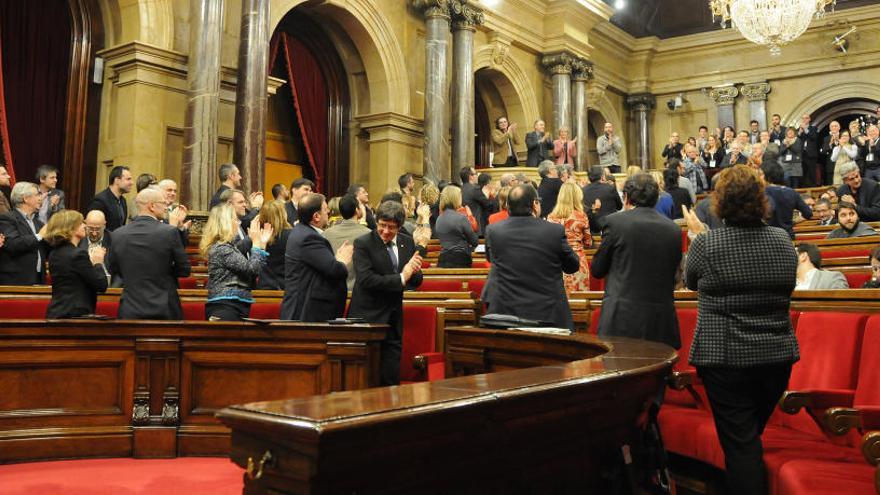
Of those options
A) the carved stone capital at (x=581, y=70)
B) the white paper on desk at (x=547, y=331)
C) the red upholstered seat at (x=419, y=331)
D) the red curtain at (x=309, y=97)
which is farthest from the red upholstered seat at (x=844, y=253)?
the carved stone capital at (x=581, y=70)

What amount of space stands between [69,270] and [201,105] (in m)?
5.39

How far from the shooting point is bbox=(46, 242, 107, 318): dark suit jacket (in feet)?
13.1

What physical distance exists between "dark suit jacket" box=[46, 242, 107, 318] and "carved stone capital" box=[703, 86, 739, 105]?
17.9 m

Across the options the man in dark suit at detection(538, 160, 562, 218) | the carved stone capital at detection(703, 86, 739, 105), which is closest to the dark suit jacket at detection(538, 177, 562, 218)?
the man in dark suit at detection(538, 160, 562, 218)

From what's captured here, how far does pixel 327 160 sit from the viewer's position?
1295cm

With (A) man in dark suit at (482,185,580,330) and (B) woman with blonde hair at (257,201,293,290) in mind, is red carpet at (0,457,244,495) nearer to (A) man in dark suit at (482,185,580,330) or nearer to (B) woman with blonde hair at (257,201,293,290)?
(B) woman with blonde hair at (257,201,293,290)

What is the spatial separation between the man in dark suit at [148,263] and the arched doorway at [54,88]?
229 inches

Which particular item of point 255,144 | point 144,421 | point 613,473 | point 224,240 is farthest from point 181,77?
point 613,473

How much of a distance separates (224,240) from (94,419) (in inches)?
43.8

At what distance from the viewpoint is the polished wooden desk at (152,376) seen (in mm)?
3818

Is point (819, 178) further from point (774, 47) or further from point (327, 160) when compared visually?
point (327, 160)

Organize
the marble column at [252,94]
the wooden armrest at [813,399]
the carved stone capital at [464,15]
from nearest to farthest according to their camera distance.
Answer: the wooden armrest at [813,399] → the marble column at [252,94] → the carved stone capital at [464,15]

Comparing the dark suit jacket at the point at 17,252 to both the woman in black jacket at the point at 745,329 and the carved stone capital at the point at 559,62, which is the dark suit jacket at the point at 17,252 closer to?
the woman in black jacket at the point at 745,329

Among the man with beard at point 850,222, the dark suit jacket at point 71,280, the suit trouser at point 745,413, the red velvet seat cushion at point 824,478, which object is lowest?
the red velvet seat cushion at point 824,478
